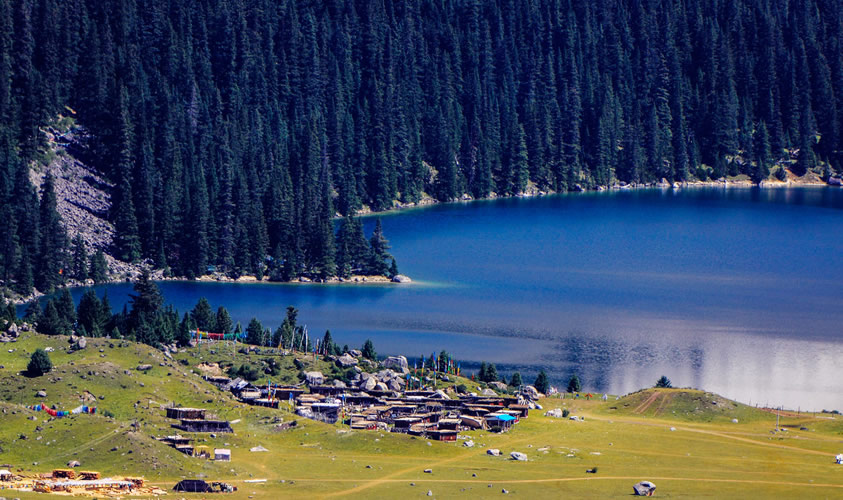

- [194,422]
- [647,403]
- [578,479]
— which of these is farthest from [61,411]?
[647,403]

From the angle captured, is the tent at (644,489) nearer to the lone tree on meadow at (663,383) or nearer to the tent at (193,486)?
the tent at (193,486)

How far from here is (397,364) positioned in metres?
167

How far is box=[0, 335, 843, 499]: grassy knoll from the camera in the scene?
113 metres

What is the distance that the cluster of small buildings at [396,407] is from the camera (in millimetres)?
134875

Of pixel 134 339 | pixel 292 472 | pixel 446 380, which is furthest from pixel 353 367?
pixel 292 472

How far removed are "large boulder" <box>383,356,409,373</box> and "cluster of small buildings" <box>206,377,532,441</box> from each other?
13.8 meters

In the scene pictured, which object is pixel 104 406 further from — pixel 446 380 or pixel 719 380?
pixel 719 380

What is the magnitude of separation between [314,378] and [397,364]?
51.1ft

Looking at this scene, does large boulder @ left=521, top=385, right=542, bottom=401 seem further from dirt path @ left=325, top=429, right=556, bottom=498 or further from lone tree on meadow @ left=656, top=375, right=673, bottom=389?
dirt path @ left=325, top=429, right=556, bottom=498

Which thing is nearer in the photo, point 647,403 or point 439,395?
point 439,395

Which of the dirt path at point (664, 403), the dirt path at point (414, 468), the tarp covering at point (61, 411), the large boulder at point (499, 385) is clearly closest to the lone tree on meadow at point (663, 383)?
the dirt path at point (664, 403)

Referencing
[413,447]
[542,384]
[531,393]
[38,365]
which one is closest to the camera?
[413,447]

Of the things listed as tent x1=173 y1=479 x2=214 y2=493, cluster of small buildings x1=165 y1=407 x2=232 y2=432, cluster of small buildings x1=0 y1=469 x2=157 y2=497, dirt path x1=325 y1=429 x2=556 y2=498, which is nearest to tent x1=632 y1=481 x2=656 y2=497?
dirt path x1=325 y1=429 x2=556 y2=498

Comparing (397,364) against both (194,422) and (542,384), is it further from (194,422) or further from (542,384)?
(194,422)
